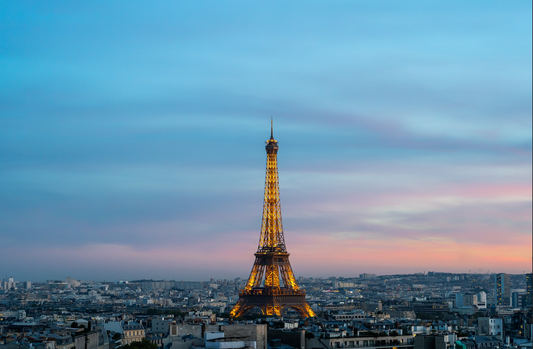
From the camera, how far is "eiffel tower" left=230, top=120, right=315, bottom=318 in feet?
372

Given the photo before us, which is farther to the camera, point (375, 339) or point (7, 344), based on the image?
point (375, 339)

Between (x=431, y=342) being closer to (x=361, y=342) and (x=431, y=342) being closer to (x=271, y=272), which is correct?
(x=361, y=342)

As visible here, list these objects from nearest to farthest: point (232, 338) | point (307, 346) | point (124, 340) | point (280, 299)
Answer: point (232, 338), point (307, 346), point (124, 340), point (280, 299)

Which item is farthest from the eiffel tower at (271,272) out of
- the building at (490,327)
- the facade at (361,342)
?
the facade at (361,342)

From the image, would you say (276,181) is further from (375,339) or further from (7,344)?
(7,344)

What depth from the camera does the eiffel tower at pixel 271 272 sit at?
113375mm

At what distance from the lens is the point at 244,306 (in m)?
114

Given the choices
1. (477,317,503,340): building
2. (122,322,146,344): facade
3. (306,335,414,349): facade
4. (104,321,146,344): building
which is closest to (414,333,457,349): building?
(306,335,414,349): facade

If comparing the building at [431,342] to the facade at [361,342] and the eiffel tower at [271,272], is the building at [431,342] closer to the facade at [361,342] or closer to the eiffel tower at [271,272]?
the facade at [361,342]

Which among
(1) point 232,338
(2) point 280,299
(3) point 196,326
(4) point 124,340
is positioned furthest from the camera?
(2) point 280,299

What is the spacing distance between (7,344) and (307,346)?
18741 mm

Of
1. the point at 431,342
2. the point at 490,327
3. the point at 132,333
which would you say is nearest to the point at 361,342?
the point at 431,342

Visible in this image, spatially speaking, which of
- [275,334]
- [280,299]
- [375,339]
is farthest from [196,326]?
[280,299]

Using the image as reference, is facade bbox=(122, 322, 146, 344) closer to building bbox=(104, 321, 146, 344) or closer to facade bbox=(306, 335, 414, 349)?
building bbox=(104, 321, 146, 344)
